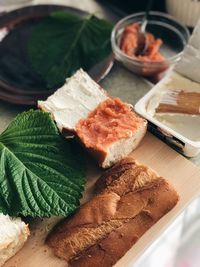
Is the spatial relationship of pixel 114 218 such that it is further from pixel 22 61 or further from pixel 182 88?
pixel 22 61

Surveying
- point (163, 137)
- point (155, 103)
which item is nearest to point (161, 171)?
point (163, 137)

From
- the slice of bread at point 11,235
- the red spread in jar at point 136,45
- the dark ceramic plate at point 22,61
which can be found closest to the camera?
the slice of bread at point 11,235

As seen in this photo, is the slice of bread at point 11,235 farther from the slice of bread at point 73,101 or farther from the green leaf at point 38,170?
the slice of bread at point 73,101

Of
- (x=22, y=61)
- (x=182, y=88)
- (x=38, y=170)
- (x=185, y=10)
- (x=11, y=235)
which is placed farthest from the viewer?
(x=185, y=10)

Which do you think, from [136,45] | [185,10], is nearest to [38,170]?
[136,45]

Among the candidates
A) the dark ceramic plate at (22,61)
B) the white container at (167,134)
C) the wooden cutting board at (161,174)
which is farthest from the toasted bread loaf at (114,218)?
the dark ceramic plate at (22,61)

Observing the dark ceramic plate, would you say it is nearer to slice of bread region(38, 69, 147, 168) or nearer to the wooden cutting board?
slice of bread region(38, 69, 147, 168)
